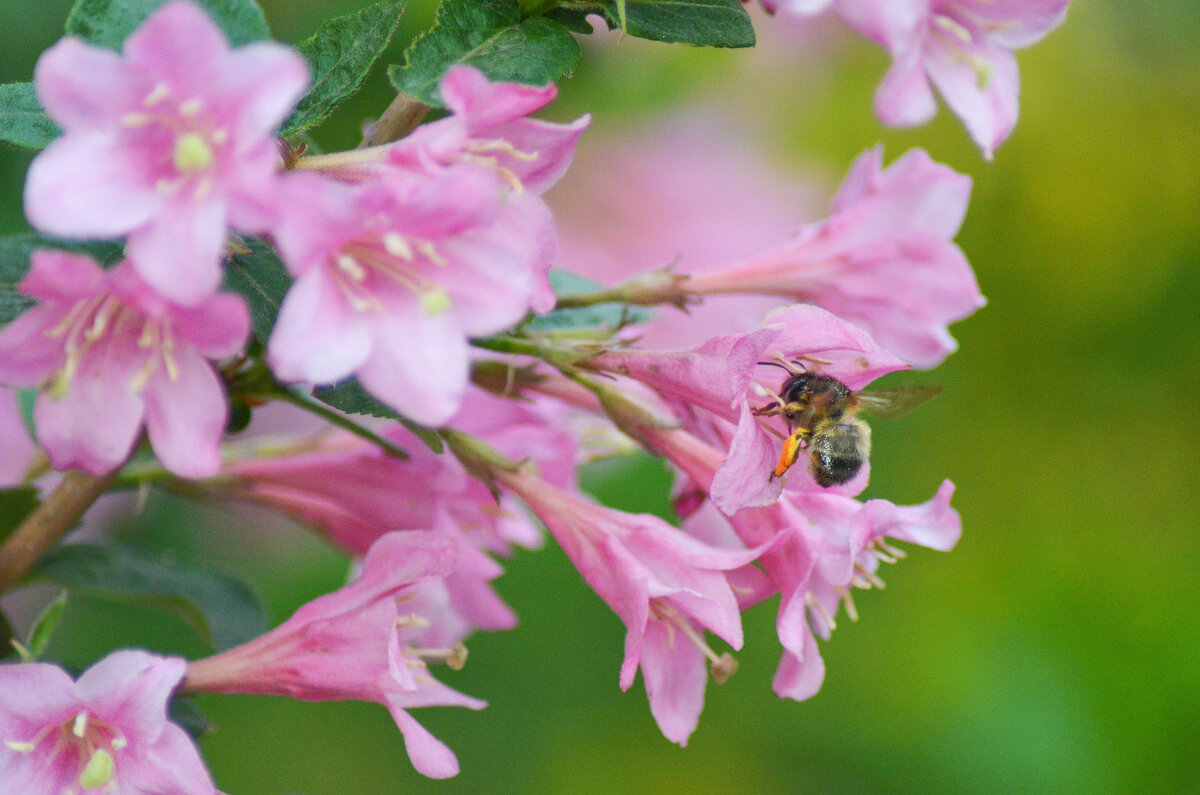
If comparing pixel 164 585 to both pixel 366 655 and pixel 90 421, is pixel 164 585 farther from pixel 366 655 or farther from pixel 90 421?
pixel 90 421

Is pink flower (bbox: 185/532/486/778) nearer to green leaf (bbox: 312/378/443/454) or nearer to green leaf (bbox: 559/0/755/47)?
green leaf (bbox: 312/378/443/454)

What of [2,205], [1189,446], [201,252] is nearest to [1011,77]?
[201,252]

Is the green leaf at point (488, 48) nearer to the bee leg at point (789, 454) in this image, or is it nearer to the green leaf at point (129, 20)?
the green leaf at point (129, 20)

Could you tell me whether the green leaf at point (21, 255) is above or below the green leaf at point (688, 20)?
below

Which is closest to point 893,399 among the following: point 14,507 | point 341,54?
point 341,54

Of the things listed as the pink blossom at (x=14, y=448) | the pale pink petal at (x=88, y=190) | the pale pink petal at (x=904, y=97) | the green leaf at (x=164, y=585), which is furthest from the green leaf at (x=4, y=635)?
the pale pink petal at (x=904, y=97)

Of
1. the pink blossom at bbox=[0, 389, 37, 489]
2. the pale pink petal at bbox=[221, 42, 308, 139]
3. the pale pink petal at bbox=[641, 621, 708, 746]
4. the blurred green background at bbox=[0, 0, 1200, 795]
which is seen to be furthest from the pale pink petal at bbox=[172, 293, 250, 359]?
the blurred green background at bbox=[0, 0, 1200, 795]
